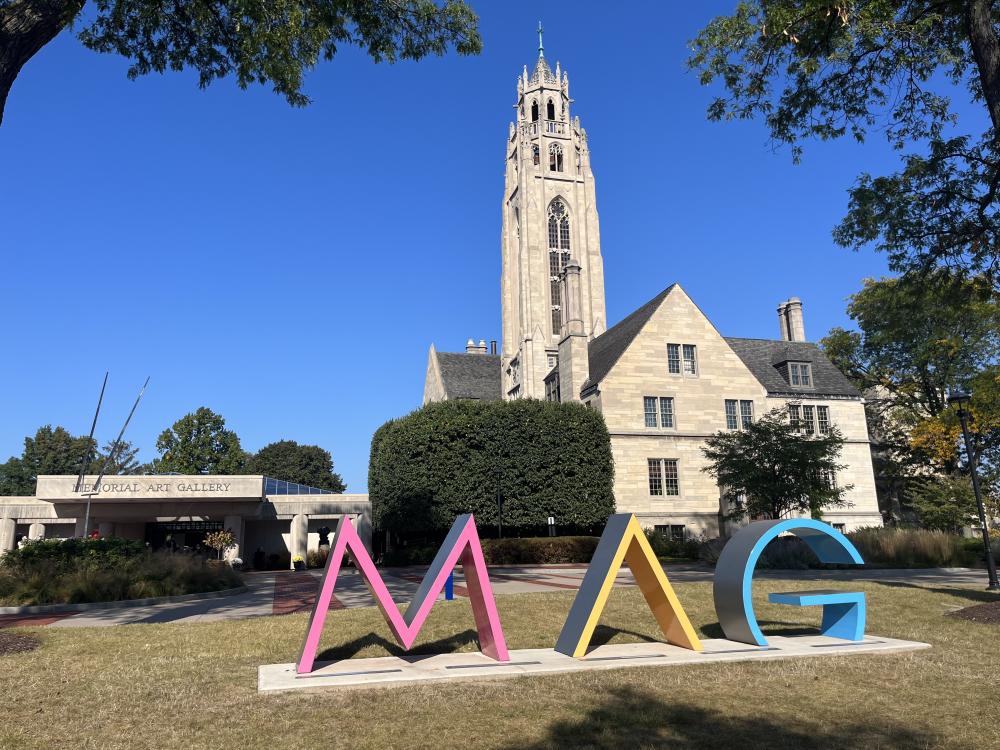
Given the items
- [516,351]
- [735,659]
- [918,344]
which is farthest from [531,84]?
[735,659]

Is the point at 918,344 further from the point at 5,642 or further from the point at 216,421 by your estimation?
the point at 216,421

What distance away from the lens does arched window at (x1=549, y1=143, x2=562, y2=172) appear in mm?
72250

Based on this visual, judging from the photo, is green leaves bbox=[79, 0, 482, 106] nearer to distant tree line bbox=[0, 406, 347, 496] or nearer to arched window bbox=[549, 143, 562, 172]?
arched window bbox=[549, 143, 562, 172]

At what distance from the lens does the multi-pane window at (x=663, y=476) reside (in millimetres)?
40000

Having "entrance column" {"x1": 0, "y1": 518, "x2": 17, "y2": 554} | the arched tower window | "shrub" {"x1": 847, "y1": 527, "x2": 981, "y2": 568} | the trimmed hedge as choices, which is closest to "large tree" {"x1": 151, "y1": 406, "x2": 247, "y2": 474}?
"entrance column" {"x1": 0, "y1": 518, "x2": 17, "y2": 554}

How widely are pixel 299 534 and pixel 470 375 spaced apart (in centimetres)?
2378

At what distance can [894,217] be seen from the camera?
18000 mm

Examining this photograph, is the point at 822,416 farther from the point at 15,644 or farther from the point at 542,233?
the point at 15,644

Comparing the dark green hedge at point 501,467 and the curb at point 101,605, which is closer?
the curb at point 101,605

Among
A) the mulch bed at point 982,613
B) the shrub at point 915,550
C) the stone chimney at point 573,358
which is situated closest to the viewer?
the mulch bed at point 982,613

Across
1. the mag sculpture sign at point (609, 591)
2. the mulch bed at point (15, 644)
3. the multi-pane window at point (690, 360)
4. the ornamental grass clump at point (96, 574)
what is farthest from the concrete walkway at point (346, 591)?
the multi-pane window at point (690, 360)

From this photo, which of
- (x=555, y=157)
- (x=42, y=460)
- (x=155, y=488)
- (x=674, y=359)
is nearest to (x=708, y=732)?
(x=674, y=359)

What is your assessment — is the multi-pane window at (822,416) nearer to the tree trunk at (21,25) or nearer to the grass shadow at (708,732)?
the grass shadow at (708,732)

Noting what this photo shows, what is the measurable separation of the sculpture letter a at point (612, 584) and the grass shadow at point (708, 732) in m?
2.38
